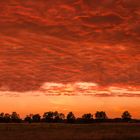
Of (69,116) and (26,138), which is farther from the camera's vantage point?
(69,116)

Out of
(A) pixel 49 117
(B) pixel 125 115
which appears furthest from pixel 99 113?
(A) pixel 49 117

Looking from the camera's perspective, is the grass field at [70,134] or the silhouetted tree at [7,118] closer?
the grass field at [70,134]

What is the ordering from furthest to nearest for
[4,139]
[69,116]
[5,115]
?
[69,116] → [5,115] → [4,139]

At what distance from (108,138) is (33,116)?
355 feet

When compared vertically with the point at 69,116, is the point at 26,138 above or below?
below

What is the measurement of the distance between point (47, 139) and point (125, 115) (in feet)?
382

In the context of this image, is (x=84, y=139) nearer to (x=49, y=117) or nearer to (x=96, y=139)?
(x=96, y=139)

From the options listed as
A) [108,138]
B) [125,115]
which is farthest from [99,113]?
[108,138]

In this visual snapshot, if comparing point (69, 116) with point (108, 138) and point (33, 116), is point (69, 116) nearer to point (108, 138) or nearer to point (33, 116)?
point (33, 116)

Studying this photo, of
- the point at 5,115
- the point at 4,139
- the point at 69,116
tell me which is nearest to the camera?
the point at 4,139

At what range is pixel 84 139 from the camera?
43.8m

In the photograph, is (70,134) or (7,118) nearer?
(70,134)

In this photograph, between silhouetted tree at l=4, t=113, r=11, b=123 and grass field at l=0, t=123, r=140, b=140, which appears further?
silhouetted tree at l=4, t=113, r=11, b=123

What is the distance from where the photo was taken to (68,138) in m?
44.4
